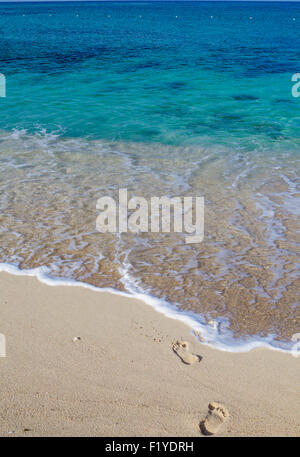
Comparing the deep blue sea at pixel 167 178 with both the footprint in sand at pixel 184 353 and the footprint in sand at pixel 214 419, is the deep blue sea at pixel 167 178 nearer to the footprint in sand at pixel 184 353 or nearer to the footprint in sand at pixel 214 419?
the footprint in sand at pixel 184 353

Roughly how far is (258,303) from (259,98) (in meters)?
13.6

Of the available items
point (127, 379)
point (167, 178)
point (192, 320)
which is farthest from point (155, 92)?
point (127, 379)

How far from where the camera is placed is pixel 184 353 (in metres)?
3.63

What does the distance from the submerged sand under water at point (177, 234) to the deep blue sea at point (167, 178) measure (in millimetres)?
21

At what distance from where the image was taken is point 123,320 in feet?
13.3

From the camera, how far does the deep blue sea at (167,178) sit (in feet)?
15.3

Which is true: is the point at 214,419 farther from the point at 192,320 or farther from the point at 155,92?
the point at 155,92

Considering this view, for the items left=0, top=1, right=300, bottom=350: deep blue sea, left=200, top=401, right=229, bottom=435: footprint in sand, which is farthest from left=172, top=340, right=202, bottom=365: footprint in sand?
left=200, top=401, right=229, bottom=435: footprint in sand

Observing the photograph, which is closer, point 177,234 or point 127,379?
point 127,379

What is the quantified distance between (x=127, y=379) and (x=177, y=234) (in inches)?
110

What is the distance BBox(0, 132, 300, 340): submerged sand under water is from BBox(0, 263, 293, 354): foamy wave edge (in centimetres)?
10

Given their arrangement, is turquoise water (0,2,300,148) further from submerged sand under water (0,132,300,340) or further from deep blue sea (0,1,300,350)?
submerged sand under water (0,132,300,340)

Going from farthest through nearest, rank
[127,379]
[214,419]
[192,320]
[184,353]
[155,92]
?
[155,92] → [192,320] → [184,353] → [127,379] → [214,419]

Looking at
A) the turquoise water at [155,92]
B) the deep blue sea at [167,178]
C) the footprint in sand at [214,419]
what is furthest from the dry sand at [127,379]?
the turquoise water at [155,92]
